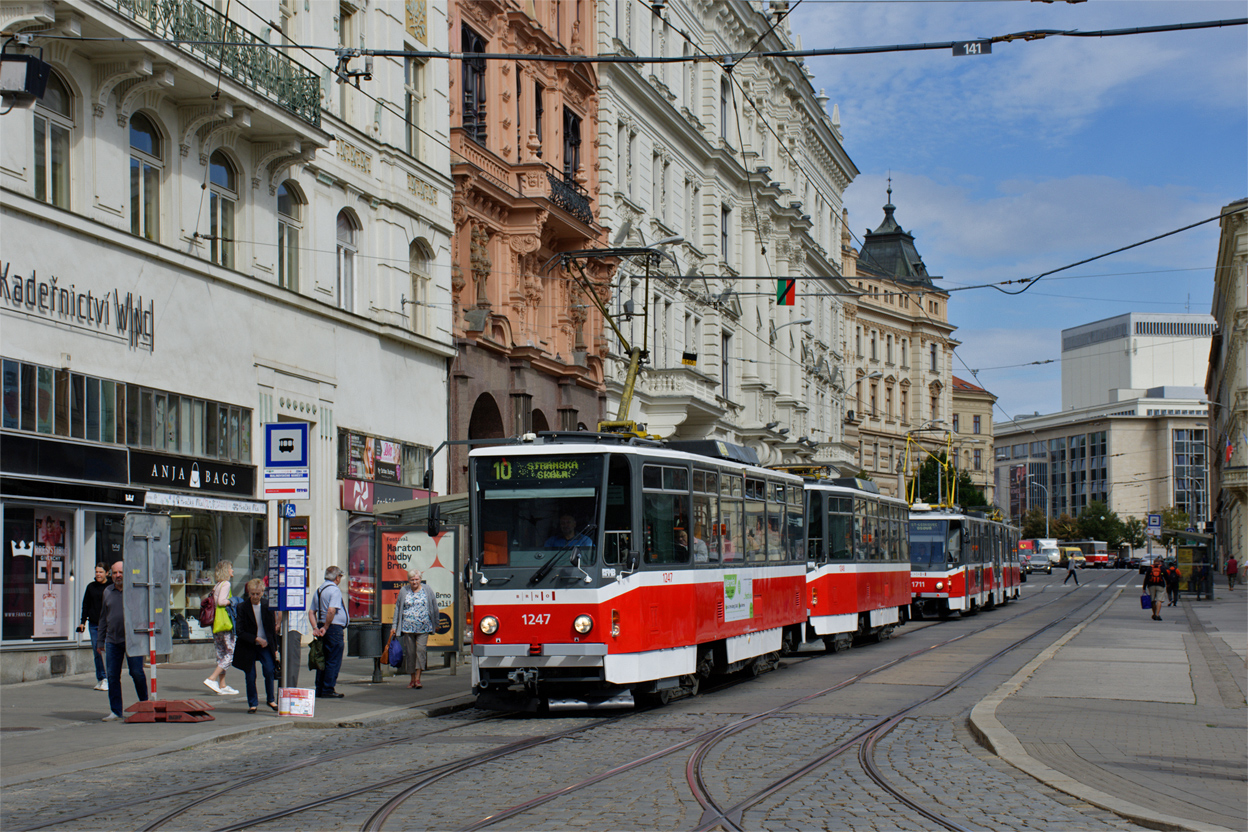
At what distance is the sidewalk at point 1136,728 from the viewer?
32.4 ft

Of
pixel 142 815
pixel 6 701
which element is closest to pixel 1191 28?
pixel 142 815

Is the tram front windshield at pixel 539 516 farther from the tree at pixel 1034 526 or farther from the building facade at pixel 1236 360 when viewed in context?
the tree at pixel 1034 526

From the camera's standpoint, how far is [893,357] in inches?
3777

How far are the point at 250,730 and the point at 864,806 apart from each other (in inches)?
256

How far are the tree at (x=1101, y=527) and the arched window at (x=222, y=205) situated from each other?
136540mm

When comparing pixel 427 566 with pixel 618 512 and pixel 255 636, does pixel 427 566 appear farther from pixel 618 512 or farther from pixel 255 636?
pixel 618 512

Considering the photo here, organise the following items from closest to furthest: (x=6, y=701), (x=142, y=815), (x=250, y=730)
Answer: (x=142, y=815), (x=250, y=730), (x=6, y=701)

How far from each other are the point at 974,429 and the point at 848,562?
9694cm

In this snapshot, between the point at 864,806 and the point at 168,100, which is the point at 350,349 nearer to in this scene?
the point at 168,100

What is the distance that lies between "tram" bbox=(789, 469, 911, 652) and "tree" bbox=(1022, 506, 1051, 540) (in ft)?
424

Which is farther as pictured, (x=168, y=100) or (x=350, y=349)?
(x=350, y=349)

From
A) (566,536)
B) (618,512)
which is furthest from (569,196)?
(566,536)

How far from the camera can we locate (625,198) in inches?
1658

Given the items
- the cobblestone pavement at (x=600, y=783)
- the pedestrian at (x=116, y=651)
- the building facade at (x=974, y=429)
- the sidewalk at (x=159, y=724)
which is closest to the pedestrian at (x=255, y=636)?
the sidewalk at (x=159, y=724)
